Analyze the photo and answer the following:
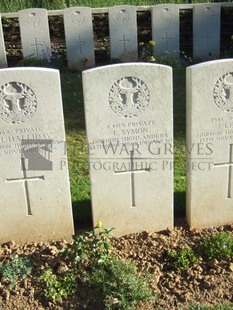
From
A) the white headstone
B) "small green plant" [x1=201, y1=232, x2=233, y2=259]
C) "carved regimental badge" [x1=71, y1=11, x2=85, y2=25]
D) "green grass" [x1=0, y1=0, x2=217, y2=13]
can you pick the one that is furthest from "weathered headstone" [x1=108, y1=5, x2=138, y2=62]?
"small green plant" [x1=201, y1=232, x2=233, y2=259]

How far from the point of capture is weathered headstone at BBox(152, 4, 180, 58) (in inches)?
347

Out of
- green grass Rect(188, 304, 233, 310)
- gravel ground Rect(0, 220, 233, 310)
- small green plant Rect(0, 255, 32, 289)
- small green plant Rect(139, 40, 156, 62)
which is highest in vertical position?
small green plant Rect(139, 40, 156, 62)

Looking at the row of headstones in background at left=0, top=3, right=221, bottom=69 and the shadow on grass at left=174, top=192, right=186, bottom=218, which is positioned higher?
the row of headstones in background at left=0, top=3, right=221, bottom=69

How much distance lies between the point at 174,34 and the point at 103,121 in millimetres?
5756

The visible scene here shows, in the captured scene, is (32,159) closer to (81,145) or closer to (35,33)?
(81,145)

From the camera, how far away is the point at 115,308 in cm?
326

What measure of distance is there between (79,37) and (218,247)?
234 inches

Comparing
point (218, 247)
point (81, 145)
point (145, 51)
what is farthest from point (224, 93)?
point (145, 51)

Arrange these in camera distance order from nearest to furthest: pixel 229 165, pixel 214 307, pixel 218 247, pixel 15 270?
pixel 214 307 < pixel 15 270 < pixel 218 247 < pixel 229 165

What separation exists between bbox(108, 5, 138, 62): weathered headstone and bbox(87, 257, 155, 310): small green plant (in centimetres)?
609

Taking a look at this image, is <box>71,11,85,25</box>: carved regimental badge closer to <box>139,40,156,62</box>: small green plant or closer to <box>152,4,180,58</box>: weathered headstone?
<box>139,40,156,62</box>: small green plant

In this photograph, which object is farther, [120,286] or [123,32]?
[123,32]

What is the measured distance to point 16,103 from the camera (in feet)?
11.6

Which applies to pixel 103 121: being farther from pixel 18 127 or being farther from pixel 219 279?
pixel 219 279
